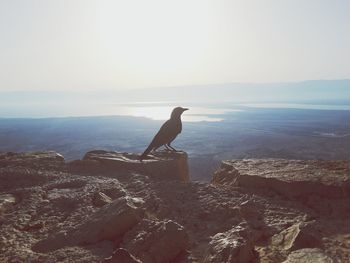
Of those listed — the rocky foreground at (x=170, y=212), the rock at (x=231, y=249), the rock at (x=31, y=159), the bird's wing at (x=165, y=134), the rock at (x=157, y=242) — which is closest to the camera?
the rock at (x=231, y=249)

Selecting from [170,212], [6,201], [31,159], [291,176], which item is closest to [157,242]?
[170,212]

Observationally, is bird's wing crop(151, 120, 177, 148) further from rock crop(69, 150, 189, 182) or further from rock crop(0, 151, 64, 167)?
rock crop(0, 151, 64, 167)

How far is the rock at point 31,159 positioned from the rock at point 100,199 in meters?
3.34

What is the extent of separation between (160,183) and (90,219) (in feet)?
8.83

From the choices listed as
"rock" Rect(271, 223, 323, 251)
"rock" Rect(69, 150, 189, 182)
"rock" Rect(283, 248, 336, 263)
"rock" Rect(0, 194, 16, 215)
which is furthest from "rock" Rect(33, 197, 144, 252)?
"rock" Rect(69, 150, 189, 182)

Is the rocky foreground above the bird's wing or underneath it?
underneath

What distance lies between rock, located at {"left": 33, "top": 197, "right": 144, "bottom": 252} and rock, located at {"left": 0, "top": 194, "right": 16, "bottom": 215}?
5.90ft

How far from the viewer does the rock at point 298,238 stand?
5.03m

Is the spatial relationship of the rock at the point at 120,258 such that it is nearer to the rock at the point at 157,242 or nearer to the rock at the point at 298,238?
the rock at the point at 157,242

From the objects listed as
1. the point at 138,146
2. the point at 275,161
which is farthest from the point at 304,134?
the point at 275,161

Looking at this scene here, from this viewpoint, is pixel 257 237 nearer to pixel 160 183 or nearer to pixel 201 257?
pixel 201 257

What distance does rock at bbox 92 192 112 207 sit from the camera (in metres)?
6.98

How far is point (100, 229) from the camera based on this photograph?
546 cm

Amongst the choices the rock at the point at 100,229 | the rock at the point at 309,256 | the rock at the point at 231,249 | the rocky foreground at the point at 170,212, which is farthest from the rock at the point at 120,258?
the rock at the point at 309,256
